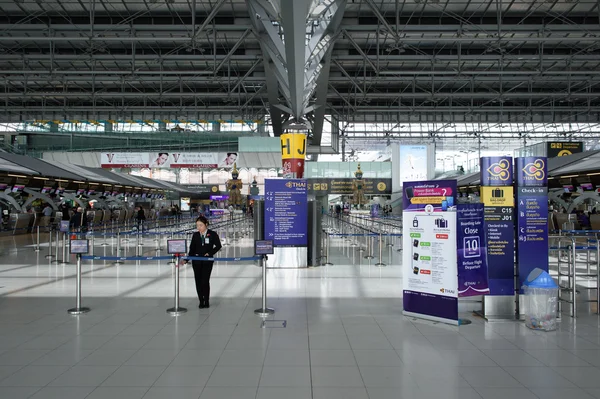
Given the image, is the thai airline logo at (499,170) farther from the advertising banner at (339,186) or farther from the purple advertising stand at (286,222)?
the advertising banner at (339,186)

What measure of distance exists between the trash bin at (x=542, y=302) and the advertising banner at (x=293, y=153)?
1049 cm

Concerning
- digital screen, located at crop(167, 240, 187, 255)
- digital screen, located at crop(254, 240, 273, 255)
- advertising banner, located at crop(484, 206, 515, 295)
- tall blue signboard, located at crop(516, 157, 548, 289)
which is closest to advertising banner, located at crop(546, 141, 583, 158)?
tall blue signboard, located at crop(516, 157, 548, 289)

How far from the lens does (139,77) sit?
100 feet

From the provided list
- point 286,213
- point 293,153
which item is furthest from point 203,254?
point 293,153

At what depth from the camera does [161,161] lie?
40.2 m

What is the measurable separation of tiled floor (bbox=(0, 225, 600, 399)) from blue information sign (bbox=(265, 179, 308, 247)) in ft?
12.4

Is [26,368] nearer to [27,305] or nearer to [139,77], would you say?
[27,305]

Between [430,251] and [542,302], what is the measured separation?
164cm

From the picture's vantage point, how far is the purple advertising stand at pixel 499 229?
24.7 feet

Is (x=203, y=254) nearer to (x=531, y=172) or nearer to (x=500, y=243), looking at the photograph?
(x=500, y=243)

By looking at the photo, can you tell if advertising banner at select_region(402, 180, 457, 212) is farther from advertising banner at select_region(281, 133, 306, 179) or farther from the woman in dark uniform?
advertising banner at select_region(281, 133, 306, 179)

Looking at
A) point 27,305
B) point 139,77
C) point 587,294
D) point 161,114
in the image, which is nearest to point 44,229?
point 139,77

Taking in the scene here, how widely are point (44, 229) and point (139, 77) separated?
10722 mm

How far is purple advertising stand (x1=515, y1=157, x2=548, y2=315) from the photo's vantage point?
25.0ft
